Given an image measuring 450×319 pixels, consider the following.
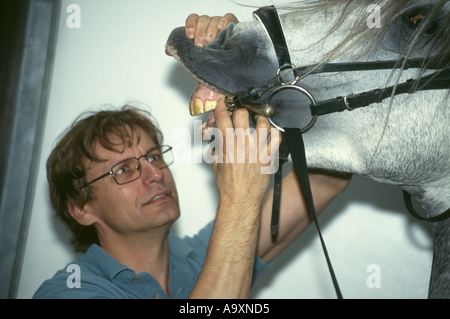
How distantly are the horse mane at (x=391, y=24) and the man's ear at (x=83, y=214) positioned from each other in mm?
812

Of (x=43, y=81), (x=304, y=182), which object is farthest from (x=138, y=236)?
(x=43, y=81)

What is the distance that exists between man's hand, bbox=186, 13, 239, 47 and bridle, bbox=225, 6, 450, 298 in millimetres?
97

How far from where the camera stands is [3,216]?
1275 mm

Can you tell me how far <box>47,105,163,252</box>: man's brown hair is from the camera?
103 centimetres

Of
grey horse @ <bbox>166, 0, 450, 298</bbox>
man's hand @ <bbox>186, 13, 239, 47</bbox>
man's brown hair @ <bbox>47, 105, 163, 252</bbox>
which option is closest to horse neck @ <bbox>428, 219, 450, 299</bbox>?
grey horse @ <bbox>166, 0, 450, 298</bbox>

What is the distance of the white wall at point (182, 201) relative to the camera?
1.22m

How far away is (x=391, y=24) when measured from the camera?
0.61 m

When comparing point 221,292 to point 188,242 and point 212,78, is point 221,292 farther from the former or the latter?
point 188,242

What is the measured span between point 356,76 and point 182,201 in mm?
830
